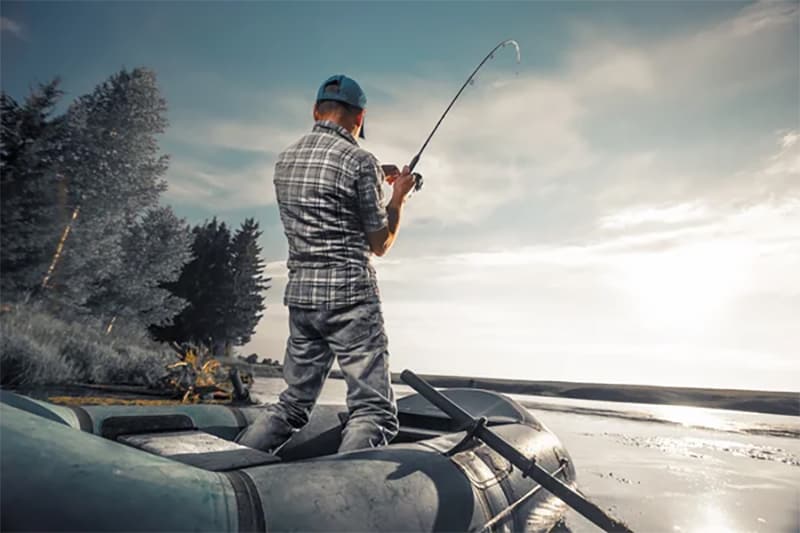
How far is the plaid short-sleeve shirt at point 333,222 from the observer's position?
257 cm

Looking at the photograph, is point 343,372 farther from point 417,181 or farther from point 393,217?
point 417,181

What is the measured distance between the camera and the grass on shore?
934 cm

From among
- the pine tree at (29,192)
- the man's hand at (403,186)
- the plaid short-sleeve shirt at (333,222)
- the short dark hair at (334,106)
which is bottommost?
the plaid short-sleeve shirt at (333,222)

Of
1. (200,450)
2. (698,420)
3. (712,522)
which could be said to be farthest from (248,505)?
(698,420)

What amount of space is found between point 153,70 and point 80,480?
2675cm

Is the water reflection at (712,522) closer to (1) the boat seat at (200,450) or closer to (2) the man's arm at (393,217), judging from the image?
(2) the man's arm at (393,217)

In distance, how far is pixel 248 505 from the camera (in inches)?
57.7

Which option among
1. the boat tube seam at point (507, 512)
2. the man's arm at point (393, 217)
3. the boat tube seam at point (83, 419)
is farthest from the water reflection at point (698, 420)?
the boat tube seam at point (83, 419)

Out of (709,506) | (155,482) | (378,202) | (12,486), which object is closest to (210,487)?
(155,482)

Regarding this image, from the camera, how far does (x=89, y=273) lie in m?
20.2

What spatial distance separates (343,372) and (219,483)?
1.13m

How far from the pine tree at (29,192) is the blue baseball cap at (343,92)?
68.8 ft

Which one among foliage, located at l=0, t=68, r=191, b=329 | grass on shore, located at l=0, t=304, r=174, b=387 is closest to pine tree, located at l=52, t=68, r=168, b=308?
foliage, located at l=0, t=68, r=191, b=329

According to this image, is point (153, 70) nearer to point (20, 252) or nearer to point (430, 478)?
point (20, 252)
